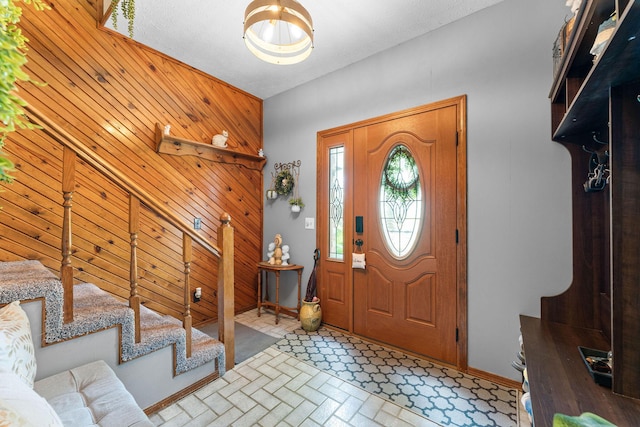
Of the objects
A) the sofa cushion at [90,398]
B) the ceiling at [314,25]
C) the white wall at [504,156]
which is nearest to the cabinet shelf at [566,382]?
the white wall at [504,156]

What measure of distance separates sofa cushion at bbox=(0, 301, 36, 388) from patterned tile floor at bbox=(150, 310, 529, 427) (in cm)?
86

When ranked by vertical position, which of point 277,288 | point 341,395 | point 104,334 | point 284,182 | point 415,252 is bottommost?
point 341,395

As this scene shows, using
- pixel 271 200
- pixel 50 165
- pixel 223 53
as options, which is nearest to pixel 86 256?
pixel 50 165

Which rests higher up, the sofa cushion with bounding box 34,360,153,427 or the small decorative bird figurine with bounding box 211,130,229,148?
the small decorative bird figurine with bounding box 211,130,229,148

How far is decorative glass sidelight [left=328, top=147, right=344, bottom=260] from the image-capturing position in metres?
3.06

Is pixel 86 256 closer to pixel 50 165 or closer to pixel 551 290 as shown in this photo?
pixel 50 165

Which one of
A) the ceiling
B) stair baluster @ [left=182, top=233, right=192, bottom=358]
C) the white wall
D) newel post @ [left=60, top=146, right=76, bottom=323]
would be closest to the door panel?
the white wall

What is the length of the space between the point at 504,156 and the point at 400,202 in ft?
2.97

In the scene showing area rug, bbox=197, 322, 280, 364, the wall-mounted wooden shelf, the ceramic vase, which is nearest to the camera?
area rug, bbox=197, 322, 280, 364

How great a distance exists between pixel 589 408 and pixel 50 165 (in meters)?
3.52

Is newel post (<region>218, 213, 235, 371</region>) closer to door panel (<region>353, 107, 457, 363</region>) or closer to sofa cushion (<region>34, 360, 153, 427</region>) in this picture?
sofa cushion (<region>34, 360, 153, 427</region>)

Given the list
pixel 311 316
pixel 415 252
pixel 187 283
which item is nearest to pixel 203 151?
pixel 187 283

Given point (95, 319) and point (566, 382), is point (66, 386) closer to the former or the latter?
point (95, 319)

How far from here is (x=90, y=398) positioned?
4.21 ft
